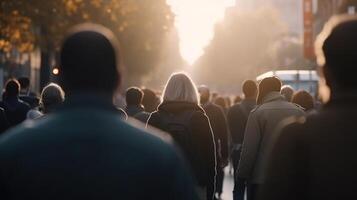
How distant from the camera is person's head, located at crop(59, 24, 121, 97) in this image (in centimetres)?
360

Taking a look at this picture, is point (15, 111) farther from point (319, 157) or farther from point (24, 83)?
point (319, 157)

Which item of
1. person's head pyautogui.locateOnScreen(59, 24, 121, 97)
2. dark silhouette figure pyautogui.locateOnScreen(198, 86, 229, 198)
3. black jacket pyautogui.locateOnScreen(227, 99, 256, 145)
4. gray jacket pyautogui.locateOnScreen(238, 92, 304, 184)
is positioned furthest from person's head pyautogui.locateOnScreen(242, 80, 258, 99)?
person's head pyautogui.locateOnScreen(59, 24, 121, 97)

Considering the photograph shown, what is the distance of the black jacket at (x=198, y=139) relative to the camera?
344 inches

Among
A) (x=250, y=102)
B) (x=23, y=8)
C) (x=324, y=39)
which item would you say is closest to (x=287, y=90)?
(x=250, y=102)

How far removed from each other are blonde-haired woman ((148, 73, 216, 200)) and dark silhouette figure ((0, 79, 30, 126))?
3.46 m

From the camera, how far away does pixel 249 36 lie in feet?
337

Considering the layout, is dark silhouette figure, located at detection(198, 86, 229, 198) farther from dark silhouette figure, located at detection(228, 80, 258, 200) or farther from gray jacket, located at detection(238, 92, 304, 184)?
gray jacket, located at detection(238, 92, 304, 184)

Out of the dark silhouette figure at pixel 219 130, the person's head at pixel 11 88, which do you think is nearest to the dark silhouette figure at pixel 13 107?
the person's head at pixel 11 88

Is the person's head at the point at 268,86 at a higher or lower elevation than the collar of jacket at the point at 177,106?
higher

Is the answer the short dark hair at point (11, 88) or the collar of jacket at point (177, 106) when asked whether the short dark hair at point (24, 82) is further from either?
the collar of jacket at point (177, 106)

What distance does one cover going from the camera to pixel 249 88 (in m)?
13.3

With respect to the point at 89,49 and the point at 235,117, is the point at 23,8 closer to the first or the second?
the point at 235,117

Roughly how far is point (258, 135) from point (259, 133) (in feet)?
0.10

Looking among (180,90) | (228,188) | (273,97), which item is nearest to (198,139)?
(180,90)
